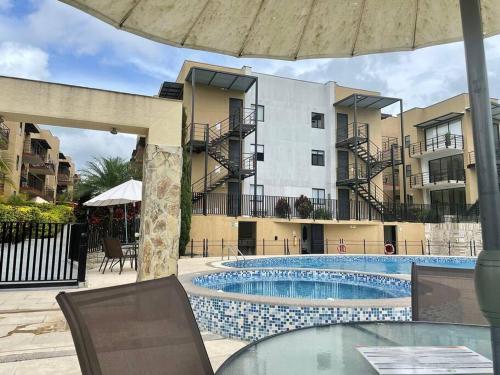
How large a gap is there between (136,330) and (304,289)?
7.92 metres

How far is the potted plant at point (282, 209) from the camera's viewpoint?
18594mm

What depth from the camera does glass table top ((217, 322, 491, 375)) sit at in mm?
1570

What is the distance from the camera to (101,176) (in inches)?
852

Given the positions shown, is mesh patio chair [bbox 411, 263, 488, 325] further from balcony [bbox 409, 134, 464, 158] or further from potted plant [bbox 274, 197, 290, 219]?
balcony [bbox 409, 134, 464, 158]

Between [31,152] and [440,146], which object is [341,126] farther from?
[31,152]

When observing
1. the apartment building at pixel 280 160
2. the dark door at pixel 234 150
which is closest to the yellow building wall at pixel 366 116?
the apartment building at pixel 280 160

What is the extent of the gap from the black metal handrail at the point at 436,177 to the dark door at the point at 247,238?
1487cm

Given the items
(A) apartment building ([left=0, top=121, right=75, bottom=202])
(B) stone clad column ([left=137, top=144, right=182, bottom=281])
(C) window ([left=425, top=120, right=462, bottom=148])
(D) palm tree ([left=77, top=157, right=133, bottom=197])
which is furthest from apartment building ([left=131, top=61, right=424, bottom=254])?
(A) apartment building ([left=0, top=121, right=75, bottom=202])

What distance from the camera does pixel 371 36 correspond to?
268 centimetres

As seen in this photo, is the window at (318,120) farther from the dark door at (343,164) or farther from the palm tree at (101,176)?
the palm tree at (101,176)

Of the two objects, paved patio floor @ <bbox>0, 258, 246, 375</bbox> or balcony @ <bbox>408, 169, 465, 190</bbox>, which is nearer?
paved patio floor @ <bbox>0, 258, 246, 375</bbox>

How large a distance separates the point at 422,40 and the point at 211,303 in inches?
152

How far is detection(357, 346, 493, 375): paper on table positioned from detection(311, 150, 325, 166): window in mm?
21087

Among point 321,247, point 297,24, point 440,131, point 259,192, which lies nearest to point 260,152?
point 259,192
